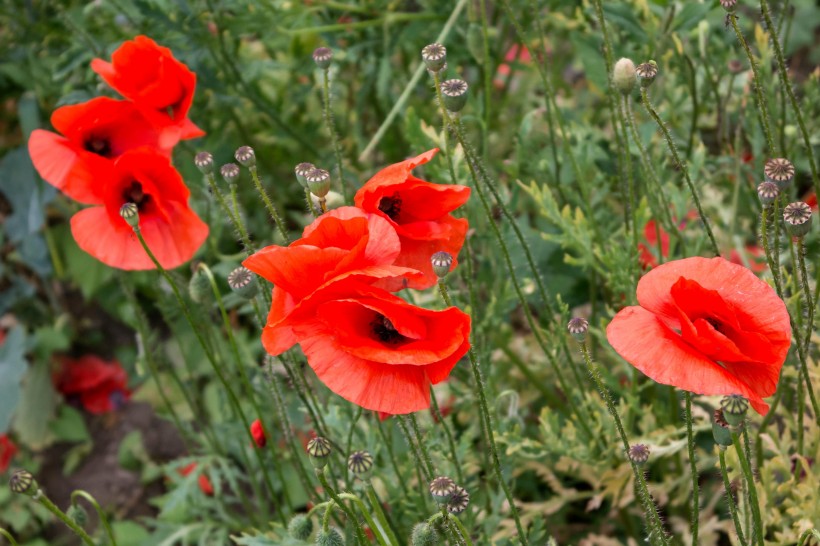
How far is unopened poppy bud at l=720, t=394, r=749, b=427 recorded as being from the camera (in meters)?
0.97

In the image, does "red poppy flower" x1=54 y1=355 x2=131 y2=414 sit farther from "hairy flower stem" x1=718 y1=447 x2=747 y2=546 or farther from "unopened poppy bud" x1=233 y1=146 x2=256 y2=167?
"hairy flower stem" x1=718 y1=447 x2=747 y2=546

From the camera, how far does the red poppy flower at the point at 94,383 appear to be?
2732mm

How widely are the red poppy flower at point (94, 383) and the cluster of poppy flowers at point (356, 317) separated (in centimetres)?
181

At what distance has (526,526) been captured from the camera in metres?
1.81

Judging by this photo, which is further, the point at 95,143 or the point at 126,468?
the point at 126,468

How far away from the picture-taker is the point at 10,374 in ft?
7.81

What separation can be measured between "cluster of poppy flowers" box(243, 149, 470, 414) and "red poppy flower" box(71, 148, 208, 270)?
0.51 m

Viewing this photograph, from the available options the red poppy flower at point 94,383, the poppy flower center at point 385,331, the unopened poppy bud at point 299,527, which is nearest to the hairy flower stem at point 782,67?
the poppy flower center at point 385,331

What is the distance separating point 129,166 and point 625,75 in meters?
0.74

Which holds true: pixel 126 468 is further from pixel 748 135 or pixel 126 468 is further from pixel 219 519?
pixel 748 135

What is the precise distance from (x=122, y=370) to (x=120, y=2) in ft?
3.67

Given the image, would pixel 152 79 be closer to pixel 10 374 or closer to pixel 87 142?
pixel 87 142

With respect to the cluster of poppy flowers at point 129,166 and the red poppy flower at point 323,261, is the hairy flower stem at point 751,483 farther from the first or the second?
the cluster of poppy flowers at point 129,166

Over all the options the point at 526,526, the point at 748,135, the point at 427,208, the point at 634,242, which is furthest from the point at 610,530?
the point at 427,208
